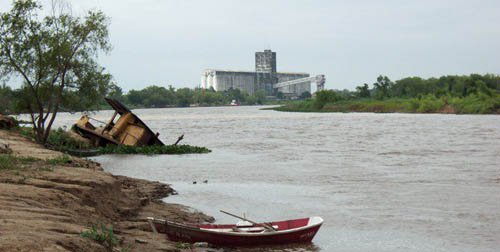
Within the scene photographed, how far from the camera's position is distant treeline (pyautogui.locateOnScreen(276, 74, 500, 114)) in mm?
119812

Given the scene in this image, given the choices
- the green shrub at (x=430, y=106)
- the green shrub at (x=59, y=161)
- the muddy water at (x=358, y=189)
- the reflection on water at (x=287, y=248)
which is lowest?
the muddy water at (x=358, y=189)

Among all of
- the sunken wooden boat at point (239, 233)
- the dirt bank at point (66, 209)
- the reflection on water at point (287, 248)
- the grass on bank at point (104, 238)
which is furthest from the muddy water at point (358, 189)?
the grass on bank at point (104, 238)

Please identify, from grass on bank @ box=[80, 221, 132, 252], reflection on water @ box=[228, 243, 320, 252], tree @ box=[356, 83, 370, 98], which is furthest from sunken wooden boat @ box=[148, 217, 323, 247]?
tree @ box=[356, 83, 370, 98]

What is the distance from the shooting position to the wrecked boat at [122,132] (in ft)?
133

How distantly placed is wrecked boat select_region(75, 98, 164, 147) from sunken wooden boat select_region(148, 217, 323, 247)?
27.4m

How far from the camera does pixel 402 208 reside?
65.3 feet

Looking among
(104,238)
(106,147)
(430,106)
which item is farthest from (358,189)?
(430,106)

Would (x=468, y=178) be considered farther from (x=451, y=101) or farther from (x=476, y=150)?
(x=451, y=101)

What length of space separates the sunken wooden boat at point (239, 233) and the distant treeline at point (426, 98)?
4201 inches

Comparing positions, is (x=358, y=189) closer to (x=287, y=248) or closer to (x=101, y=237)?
(x=287, y=248)

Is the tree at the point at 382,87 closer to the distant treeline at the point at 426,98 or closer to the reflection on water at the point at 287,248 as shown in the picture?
the distant treeline at the point at 426,98

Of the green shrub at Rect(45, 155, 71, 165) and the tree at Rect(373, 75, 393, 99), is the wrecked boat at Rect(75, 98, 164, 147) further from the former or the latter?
the tree at Rect(373, 75, 393, 99)

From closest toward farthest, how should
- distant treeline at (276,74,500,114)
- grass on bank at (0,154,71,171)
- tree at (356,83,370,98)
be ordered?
grass on bank at (0,154,71,171) < distant treeline at (276,74,500,114) < tree at (356,83,370,98)

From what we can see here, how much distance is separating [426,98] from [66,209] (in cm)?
13417
